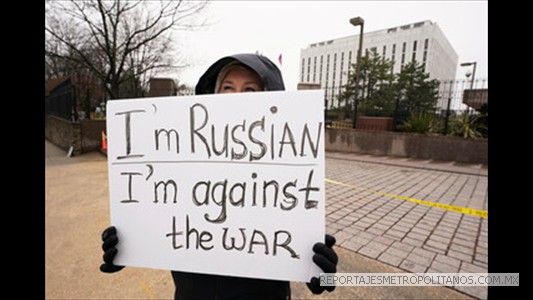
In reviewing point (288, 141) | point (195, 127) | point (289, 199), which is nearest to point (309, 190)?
point (289, 199)

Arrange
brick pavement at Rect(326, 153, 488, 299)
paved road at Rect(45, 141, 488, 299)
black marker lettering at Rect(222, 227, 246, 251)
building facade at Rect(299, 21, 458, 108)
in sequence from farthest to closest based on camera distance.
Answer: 1. building facade at Rect(299, 21, 458, 108)
2. brick pavement at Rect(326, 153, 488, 299)
3. paved road at Rect(45, 141, 488, 299)
4. black marker lettering at Rect(222, 227, 246, 251)

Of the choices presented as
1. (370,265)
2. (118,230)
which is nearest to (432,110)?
(370,265)

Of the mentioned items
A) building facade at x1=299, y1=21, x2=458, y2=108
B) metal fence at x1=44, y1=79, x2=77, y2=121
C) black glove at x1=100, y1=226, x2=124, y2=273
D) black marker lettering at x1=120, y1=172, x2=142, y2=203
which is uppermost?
building facade at x1=299, y1=21, x2=458, y2=108

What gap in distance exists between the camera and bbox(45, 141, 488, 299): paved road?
2178mm

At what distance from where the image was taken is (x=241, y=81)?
1.45 meters

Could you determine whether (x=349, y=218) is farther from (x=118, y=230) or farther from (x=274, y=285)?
(x=118, y=230)

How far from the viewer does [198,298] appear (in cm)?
126

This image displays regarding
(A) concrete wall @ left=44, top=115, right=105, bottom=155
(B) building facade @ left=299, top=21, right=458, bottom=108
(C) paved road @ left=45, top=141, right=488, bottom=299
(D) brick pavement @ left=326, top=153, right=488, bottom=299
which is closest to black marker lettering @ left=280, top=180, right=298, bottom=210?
(C) paved road @ left=45, top=141, right=488, bottom=299

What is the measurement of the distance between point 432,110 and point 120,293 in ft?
39.6

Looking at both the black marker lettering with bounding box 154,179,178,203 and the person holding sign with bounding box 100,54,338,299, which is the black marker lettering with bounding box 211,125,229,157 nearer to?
the black marker lettering with bounding box 154,179,178,203

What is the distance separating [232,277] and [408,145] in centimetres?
1011

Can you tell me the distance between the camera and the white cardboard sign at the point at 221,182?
Answer: 1.05 meters

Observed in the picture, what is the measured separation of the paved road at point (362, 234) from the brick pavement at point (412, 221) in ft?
0.04

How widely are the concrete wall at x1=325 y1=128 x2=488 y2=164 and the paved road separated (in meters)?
2.84
